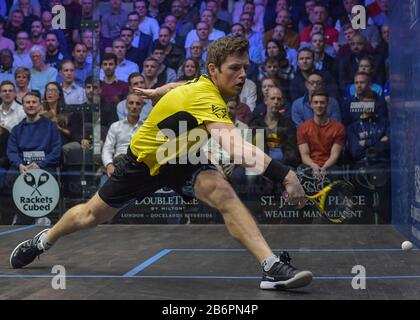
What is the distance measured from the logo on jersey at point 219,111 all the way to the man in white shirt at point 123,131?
14.1 ft

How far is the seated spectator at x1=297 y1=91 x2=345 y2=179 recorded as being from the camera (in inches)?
285

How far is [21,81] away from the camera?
7699mm

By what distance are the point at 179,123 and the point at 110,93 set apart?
14.3 ft

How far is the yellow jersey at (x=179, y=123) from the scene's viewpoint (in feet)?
10.9

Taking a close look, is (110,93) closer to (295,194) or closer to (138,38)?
(138,38)

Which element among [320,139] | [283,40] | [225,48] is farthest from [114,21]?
[225,48]

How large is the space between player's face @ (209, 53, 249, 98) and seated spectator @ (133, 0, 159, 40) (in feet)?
14.0

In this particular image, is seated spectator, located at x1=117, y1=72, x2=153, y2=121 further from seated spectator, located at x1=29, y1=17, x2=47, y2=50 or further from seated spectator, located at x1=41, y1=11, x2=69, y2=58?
seated spectator, located at x1=29, y1=17, x2=47, y2=50

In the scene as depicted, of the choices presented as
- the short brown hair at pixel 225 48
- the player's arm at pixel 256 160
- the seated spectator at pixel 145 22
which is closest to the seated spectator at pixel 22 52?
the seated spectator at pixel 145 22

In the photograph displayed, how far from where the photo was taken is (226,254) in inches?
187

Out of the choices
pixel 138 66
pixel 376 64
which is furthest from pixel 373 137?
pixel 138 66

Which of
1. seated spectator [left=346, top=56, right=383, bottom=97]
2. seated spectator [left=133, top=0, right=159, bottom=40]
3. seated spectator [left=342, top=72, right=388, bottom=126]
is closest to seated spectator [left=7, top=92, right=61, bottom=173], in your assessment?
seated spectator [left=133, top=0, right=159, bottom=40]

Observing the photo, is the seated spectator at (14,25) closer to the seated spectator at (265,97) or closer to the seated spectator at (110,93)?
the seated spectator at (110,93)

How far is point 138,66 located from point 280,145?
1851 mm
